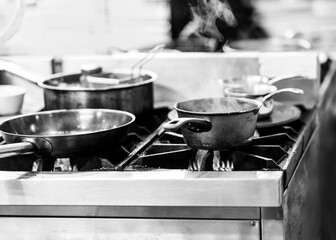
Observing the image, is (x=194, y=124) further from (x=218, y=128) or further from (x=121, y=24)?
(x=121, y=24)

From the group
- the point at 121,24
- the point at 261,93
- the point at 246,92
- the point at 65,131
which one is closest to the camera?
the point at 65,131

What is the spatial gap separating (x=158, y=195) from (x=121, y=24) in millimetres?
3019

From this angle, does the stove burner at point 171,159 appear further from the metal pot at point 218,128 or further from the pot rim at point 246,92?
the pot rim at point 246,92

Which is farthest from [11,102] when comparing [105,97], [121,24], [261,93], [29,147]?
[121,24]

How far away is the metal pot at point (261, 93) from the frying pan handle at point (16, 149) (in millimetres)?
836

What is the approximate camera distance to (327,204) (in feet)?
12.7

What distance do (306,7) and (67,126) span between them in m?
4.43

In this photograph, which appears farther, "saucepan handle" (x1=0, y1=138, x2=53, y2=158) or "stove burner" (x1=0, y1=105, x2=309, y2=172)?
"stove burner" (x1=0, y1=105, x2=309, y2=172)

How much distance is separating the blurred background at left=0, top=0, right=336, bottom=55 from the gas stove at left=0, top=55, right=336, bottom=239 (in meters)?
0.99

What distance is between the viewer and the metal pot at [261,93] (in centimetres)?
215

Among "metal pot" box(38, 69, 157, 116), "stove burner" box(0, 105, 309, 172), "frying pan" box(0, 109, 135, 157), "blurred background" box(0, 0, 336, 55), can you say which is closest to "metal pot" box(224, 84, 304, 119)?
"stove burner" box(0, 105, 309, 172)

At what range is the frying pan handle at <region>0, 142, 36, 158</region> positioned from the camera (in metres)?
1.62

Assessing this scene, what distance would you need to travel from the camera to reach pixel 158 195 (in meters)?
1.63

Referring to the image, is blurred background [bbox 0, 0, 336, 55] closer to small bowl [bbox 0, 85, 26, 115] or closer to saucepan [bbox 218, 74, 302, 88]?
small bowl [bbox 0, 85, 26, 115]
